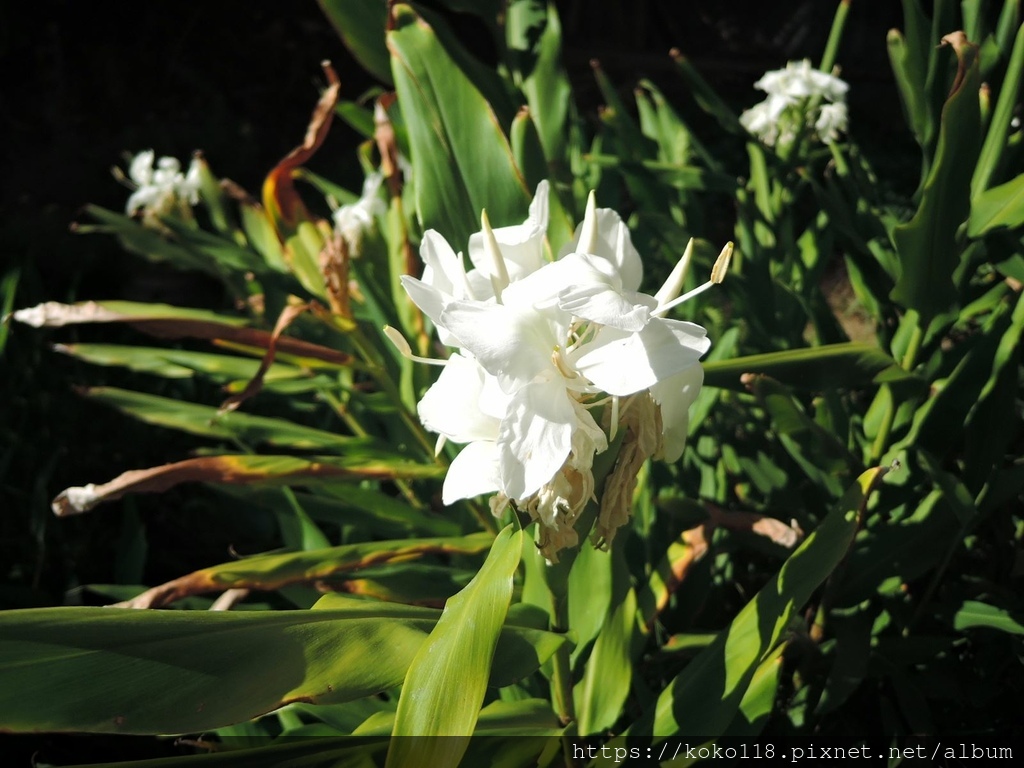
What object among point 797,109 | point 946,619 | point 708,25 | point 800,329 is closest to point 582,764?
point 946,619

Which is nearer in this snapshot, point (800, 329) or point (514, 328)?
point (514, 328)

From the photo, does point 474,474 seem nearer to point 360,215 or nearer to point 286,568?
point 286,568

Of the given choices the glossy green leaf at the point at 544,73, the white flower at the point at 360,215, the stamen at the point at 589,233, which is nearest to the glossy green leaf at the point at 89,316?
the white flower at the point at 360,215

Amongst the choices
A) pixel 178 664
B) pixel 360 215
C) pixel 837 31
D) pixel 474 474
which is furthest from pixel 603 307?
pixel 837 31

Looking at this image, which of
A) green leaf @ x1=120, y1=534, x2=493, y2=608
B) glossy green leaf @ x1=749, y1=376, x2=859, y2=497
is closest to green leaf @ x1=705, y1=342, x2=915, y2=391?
glossy green leaf @ x1=749, y1=376, x2=859, y2=497

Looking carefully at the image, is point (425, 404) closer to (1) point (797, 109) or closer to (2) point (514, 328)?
(2) point (514, 328)

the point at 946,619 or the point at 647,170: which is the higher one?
the point at 647,170

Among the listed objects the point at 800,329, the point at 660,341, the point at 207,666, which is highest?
the point at 660,341
